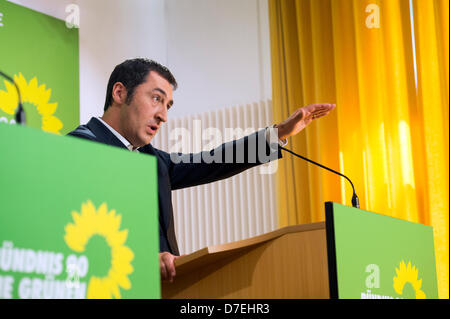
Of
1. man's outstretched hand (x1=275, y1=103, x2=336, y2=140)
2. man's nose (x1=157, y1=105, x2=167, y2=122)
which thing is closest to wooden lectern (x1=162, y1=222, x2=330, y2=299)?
man's outstretched hand (x1=275, y1=103, x2=336, y2=140)

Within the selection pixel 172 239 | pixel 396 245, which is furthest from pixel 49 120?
pixel 396 245

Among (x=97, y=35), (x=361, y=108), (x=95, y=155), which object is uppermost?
(x=97, y=35)

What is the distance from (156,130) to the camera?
275 centimetres

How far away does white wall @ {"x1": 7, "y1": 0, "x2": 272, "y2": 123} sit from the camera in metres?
4.59

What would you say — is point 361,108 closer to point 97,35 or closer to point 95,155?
point 97,35

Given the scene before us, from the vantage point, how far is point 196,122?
4.78 m

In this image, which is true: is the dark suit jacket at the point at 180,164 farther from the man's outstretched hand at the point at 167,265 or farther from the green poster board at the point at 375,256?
the green poster board at the point at 375,256

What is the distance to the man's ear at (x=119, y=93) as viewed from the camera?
2.74m

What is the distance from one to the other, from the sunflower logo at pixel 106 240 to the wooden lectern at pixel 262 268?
703mm

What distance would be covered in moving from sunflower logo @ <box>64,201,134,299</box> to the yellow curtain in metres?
2.68

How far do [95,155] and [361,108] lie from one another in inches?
116

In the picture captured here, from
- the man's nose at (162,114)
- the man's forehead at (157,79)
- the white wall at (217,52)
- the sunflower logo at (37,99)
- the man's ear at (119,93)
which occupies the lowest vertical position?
the man's nose at (162,114)

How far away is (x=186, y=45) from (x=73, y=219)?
4022 millimetres

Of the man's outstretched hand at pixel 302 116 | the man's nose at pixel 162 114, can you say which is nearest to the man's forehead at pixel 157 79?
the man's nose at pixel 162 114
